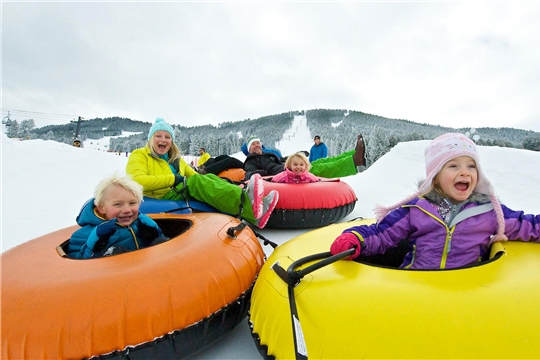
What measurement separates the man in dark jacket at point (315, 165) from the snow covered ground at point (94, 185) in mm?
782

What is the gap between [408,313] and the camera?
105 cm

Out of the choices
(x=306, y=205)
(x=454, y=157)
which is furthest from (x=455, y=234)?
(x=306, y=205)

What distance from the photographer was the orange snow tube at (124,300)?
3.98 feet

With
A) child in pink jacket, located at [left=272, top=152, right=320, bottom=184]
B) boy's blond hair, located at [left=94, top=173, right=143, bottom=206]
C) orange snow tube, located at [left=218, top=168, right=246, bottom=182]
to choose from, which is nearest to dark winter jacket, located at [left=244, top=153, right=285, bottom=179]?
orange snow tube, located at [left=218, top=168, right=246, bottom=182]

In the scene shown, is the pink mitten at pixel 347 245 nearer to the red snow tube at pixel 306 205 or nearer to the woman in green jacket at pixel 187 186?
the woman in green jacket at pixel 187 186

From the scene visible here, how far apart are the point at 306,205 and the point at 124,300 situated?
2.58 m

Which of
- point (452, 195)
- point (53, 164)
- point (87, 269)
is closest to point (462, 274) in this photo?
point (452, 195)

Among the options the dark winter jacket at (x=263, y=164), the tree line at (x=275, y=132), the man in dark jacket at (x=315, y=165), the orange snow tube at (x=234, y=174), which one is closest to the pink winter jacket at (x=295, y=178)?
the man in dark jacket at (x=315, y=165)

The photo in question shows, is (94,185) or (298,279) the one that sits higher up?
(298,279)

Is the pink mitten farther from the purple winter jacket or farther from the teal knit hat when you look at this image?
the teal knit hat

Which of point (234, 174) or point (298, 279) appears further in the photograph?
point (234, 174)

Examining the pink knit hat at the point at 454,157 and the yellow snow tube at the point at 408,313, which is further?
the pink knit hat at the point at 454,157

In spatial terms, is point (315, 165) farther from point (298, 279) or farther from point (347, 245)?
point (298, 279)

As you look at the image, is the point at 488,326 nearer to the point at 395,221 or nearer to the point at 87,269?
the point at 395,221
